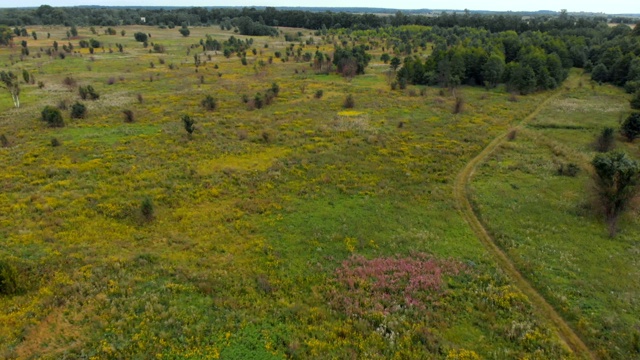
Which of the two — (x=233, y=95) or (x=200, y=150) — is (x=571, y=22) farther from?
(x=200, y=150)

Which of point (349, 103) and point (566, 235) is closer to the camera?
point (566, 235)

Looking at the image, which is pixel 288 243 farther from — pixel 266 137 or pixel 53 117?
pixel 53 117

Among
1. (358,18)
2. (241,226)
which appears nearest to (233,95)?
(241,226)

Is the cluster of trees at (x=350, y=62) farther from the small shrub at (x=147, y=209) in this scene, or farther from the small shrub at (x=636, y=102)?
the small shrub at (x=147, y=209)

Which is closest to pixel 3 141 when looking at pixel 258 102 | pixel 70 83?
pixel 258 102

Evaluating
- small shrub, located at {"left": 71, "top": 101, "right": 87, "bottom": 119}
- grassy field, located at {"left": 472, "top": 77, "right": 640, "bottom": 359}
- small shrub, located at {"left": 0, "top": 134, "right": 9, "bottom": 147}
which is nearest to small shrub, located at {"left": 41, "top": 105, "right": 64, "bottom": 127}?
small shrub, located at {"left": 71, "top": 101, "right": 87, "bottom": 119}

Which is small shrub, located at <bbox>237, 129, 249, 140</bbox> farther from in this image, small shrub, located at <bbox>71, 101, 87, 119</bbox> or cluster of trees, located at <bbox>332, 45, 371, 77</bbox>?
cluster of trees, located at <bbox>332, 45, 371, 77</bbox>

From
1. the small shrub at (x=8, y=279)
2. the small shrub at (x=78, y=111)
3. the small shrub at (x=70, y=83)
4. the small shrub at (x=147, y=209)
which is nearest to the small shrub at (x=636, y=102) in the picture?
the small shrub at (x=147, y=209)
